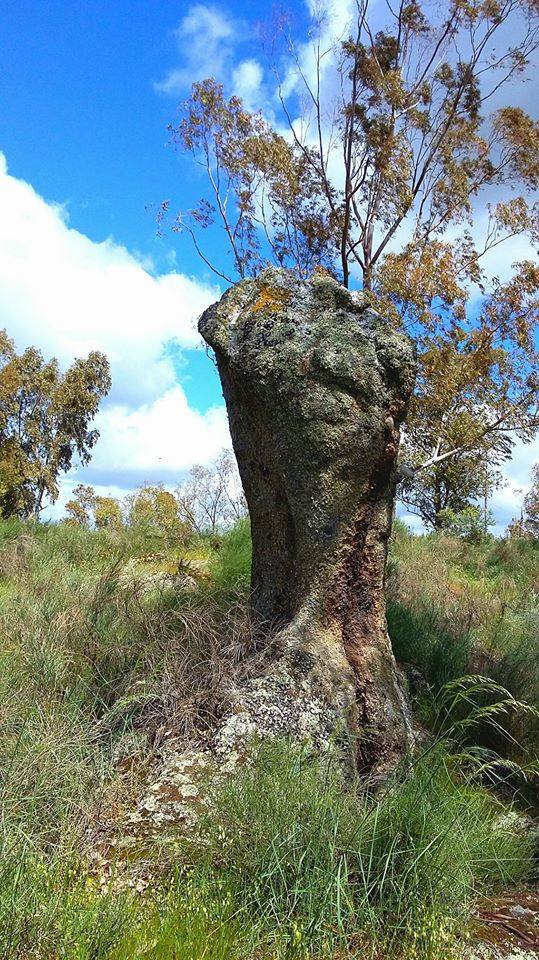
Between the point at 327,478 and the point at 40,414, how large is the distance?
24.9 m

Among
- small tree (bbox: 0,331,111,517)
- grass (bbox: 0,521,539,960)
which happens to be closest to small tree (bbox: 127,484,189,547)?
grass (bbox: 0,521,539,960)

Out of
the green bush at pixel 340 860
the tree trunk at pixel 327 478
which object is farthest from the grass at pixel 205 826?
the tree trunk at pixel 327 478

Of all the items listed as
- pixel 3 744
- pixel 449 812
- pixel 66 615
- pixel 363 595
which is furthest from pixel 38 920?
pixel 66 615

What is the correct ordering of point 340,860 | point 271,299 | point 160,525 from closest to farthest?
point 340,860 → point 271,299 → point 160,525

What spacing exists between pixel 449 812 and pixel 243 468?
229 centimetres

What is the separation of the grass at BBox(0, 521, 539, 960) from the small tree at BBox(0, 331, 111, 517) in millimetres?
22803

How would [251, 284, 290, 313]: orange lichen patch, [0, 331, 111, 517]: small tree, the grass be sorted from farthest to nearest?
[0, 331, 111, 517]: small tree
[251, 284, 290, 313]: orange lichen patch
the grass

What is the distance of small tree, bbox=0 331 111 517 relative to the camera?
25844 millimetres

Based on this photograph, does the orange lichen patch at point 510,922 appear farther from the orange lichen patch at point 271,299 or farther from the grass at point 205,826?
the orange lichen patch at point 271,299

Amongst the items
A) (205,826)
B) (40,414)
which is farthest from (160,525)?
(40,414)

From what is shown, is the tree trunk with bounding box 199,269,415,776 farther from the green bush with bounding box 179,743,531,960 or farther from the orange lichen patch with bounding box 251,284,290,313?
the green bush with bounding box 179,743,531,960

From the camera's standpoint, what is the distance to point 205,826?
2.39m

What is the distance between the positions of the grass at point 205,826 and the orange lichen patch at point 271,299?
174 centimetres

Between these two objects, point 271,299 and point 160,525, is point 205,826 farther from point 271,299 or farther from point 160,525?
point 160,525
